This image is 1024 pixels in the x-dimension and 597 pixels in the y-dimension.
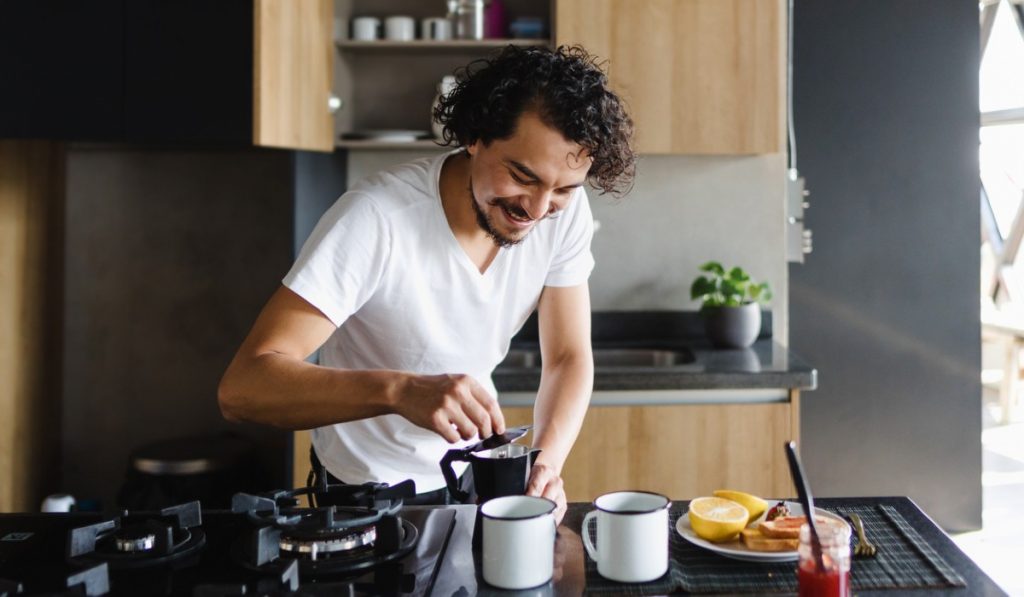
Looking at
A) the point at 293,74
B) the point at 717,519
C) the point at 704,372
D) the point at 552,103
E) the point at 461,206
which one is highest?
the point at 293,74

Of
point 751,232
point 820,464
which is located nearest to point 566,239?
point 751,232

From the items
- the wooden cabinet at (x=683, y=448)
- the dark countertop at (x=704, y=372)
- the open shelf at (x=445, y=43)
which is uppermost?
the open shelf at (x=445, y=43)

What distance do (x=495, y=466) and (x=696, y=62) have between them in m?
1.95

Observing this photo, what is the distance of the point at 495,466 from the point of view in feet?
4.19

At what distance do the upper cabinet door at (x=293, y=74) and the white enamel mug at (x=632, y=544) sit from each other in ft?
4.92

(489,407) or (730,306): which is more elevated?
(730,306)

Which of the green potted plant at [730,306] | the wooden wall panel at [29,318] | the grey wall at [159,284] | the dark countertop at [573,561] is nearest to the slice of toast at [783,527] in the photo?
the dark countertop at [573,561]

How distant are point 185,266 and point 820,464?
2.34m

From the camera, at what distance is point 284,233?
3.26 metres

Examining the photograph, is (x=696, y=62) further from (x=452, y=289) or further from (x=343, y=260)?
(x=343, y=260)

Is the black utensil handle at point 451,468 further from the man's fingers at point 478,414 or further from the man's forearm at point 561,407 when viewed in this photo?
the man's forearm at point 561,407

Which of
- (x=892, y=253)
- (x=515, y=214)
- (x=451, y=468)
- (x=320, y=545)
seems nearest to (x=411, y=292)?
A: (x=515, y=214)

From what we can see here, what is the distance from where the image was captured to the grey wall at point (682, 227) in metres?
3.29

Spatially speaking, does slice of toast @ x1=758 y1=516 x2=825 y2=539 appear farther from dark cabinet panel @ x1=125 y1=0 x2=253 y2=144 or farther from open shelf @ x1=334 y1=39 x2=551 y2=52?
open shelf @ x1=334 y1=39 x2=551 y2=52
